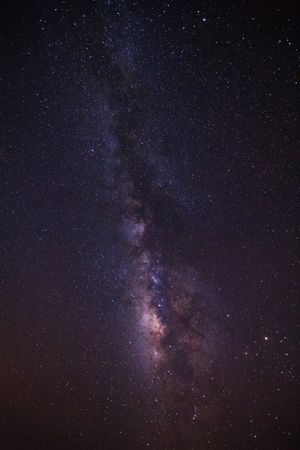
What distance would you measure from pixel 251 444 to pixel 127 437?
11.0 ft

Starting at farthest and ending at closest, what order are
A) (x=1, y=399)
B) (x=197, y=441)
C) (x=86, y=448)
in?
(x=86, y=448) → (x=1, y=399) → (x=197, y=441)

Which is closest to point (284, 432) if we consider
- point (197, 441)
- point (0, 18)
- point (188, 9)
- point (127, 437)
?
point (197, 441)

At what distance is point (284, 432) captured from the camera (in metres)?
8.95

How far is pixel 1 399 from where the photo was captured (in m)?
9.87

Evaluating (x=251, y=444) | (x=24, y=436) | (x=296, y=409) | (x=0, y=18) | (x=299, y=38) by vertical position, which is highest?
(x=299, y=38)

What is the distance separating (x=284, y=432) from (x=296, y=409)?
39.2 inches

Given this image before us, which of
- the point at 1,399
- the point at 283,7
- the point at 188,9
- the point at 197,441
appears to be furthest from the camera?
the point at 1,399

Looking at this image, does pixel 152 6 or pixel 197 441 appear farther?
pixel 197 441

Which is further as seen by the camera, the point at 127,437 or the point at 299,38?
the point at 127,437

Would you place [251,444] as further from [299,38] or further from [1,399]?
[299,38]

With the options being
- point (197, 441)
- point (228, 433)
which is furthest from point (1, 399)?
point (228, 433)

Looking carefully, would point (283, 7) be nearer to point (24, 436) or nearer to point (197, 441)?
point (197, 441)

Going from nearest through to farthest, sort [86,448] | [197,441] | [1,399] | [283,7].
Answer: [283,7], [197,441], [1,399], [86,448]

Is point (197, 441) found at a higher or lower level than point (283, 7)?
lower
